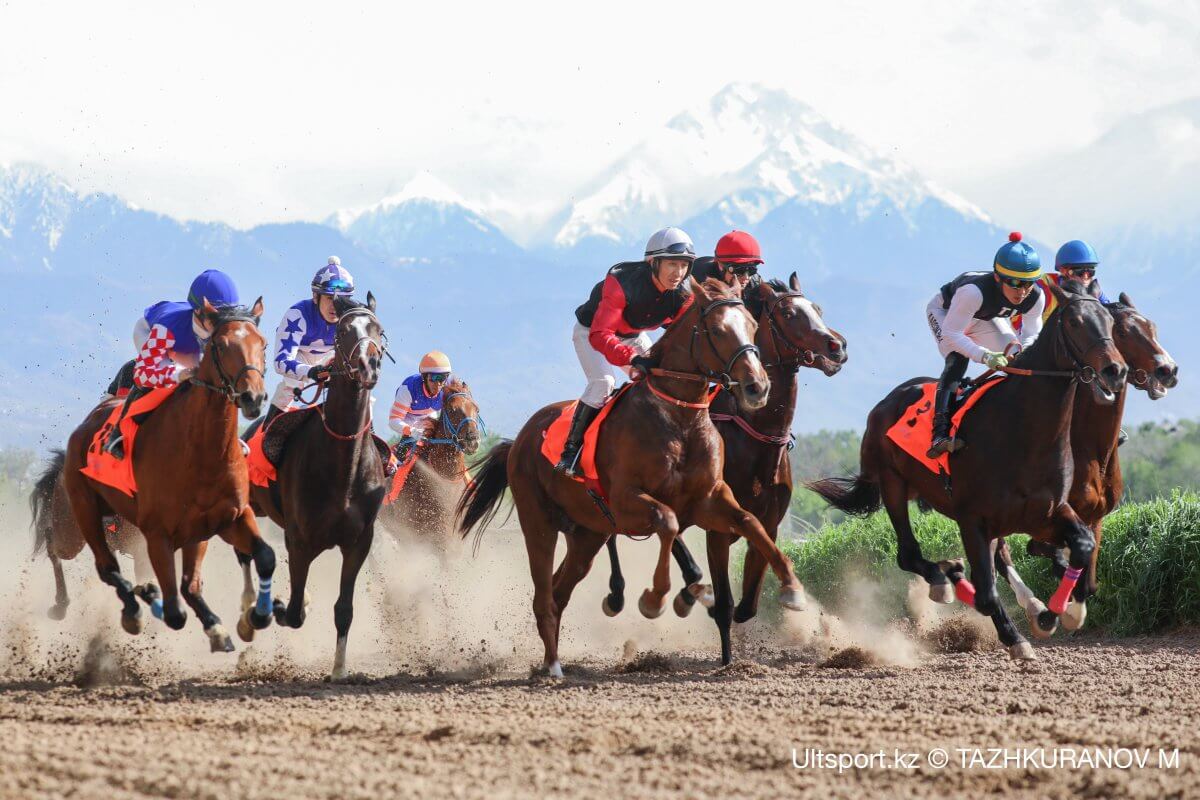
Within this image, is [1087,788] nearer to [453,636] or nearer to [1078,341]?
[1078,341]

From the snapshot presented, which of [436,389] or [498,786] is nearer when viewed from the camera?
[498,786]

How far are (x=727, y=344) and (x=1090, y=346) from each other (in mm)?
2151

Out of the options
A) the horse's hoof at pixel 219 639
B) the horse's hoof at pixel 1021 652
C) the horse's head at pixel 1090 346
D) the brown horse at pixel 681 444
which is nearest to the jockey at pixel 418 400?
the brown horse at pixel 681 444

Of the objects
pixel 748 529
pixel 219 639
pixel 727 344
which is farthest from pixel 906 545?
pixel 219 639

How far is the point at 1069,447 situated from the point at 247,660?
5.31 meters

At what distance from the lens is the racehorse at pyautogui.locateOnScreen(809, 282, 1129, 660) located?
27.9 ft

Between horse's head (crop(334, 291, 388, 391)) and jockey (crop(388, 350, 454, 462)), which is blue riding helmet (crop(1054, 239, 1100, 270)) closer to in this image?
horse's head (crop(334, 291, 388, 391))

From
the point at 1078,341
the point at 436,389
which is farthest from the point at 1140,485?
the point at 1078,341

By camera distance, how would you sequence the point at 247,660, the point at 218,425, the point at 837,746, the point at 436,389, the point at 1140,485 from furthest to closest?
the point at 1140,485 → the point at 436,389 → the point at 247,660 → the point at 218,425 → the point at 837,746

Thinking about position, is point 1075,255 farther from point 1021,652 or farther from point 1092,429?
point 1021,652

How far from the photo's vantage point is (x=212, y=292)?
8.55 metres

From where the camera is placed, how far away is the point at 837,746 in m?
5.96

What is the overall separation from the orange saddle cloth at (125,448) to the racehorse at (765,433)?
3.38 m

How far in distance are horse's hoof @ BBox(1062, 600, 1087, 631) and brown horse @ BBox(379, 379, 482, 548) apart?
5194 mm
